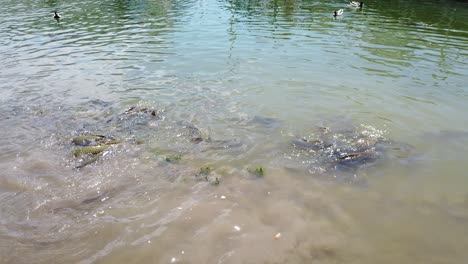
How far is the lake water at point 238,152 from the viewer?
5.16m

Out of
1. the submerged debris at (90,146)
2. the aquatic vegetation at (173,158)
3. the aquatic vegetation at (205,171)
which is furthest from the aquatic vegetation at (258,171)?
the submerged debris at (90,146)

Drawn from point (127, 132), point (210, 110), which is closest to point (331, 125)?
point (210, 110)

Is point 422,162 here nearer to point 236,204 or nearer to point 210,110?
point 236,204

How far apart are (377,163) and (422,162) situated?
96cm

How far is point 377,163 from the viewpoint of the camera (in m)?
7.03

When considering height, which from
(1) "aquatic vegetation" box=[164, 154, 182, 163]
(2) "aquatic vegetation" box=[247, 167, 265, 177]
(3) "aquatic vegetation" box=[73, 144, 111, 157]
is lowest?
(2) "aquatic vegetation" box=[247, 167, 265, 177]

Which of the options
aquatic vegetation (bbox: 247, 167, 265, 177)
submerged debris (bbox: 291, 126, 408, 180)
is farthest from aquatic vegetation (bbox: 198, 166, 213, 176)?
submerged debris (bbox: 291, 126, 408, 180)

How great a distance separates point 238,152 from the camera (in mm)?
7527

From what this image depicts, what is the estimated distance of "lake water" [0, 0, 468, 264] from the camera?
5.16 m

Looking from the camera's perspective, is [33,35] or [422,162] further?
[33,35]

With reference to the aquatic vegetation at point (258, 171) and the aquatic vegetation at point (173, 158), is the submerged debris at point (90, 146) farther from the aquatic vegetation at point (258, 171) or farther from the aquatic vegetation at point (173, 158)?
the aquatic vegetation at point (258, 171)

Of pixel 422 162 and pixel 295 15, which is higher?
pixel 295 15

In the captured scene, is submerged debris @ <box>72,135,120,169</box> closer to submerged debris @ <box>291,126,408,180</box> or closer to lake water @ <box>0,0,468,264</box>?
lake water @ <box>0,0,468,264</box>

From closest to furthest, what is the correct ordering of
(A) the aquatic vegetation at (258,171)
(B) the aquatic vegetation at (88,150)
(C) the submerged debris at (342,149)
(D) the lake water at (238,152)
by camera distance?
(D) the lake water at (238,152), (A) the aquatic vegetation at (258,171), (C) the submerged debris at (342,149), (B) the aquatic vegetation at (88,150)
